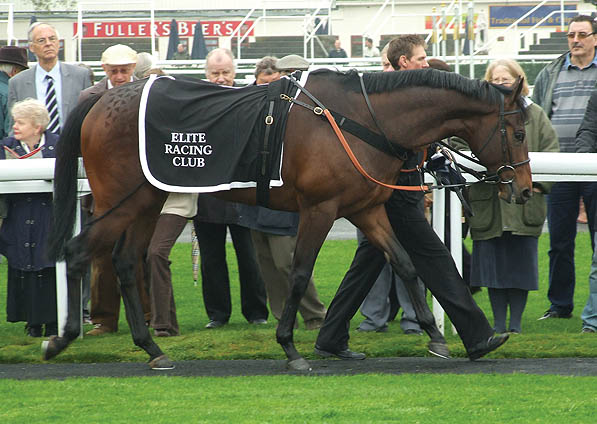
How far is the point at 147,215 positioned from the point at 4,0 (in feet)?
88.0

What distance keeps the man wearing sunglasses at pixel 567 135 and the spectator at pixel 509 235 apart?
942 millimetres

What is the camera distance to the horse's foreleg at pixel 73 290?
592cm

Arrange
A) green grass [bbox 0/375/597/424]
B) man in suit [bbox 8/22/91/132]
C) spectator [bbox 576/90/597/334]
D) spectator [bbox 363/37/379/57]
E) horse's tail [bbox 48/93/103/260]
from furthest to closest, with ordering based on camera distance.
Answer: spectator [bbox 363/37/379/57] → man in suit [bbox 8/22/91/132] → spectator [bbox 576/90/597/334] → horse's tail [bbox 48/93/103/260] → green grass [bbox 0/375/597/424]

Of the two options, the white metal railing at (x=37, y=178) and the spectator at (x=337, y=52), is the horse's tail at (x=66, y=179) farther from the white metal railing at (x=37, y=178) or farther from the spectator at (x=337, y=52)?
the spectator at (x=337, y=52)

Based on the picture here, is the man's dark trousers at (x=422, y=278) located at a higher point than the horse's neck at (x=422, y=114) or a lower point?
lower

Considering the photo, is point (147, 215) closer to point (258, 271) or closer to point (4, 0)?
point (258, 271)

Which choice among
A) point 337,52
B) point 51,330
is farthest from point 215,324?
point 337,52

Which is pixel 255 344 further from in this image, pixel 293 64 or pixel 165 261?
pixel 293 64

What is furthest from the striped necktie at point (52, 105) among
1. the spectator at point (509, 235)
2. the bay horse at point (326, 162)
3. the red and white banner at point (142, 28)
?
the red and white banner at point (142, 28)

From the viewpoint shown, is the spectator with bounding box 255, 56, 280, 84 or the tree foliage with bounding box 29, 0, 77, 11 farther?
the tree foliage with bounding box 29, 0, 77, 11

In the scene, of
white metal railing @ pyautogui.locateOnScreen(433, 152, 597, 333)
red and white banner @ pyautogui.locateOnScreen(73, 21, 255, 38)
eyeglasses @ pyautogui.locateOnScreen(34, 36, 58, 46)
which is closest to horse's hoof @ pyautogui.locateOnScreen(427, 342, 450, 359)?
white metal railing @ pyautogui.locateOnScreen(433, 152, 597, 333)

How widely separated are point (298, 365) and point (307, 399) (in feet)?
2.94

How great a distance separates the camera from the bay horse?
5.74 metres

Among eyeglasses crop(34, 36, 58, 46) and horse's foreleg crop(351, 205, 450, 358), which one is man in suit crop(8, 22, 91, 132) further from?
horse's foreleg crop(351, 205, 450, 358)
